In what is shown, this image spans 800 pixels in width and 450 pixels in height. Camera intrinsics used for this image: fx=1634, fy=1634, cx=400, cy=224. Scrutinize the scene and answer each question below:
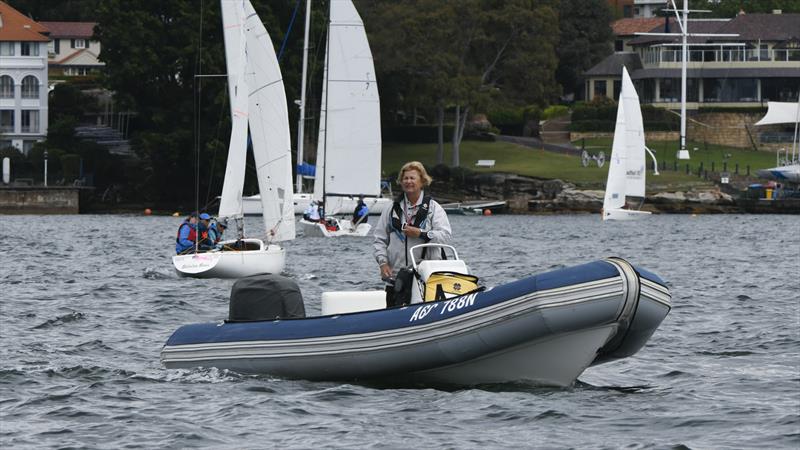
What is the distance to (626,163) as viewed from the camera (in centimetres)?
7769

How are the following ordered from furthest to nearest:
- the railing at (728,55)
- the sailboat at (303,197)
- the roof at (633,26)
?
the roof at (633,26), the railing at (728,55), the sailboat at (303,197)

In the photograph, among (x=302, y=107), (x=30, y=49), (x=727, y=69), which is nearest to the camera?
(x=302, y=107)

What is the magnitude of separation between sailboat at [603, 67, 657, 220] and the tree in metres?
36.3

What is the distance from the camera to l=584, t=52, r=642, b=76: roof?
111812mm

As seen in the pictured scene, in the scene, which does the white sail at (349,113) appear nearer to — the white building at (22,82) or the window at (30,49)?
the white building at (22,82)

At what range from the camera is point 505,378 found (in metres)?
16.3

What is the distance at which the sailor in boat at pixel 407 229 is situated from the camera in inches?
660

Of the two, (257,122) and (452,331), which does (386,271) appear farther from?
(257,122)

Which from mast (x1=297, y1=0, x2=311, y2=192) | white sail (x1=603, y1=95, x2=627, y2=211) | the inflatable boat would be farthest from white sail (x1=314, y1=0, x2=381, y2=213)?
the inflatable boat

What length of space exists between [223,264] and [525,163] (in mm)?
60805

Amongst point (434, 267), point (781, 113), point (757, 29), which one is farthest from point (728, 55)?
point (434, 267)

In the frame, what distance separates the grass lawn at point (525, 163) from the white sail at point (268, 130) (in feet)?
153

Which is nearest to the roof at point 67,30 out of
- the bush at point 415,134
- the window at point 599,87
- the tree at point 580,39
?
the bush at point 415,134

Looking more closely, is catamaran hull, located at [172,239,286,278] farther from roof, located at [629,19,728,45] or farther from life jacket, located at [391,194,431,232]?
roof, located at [629,19,728,45]
